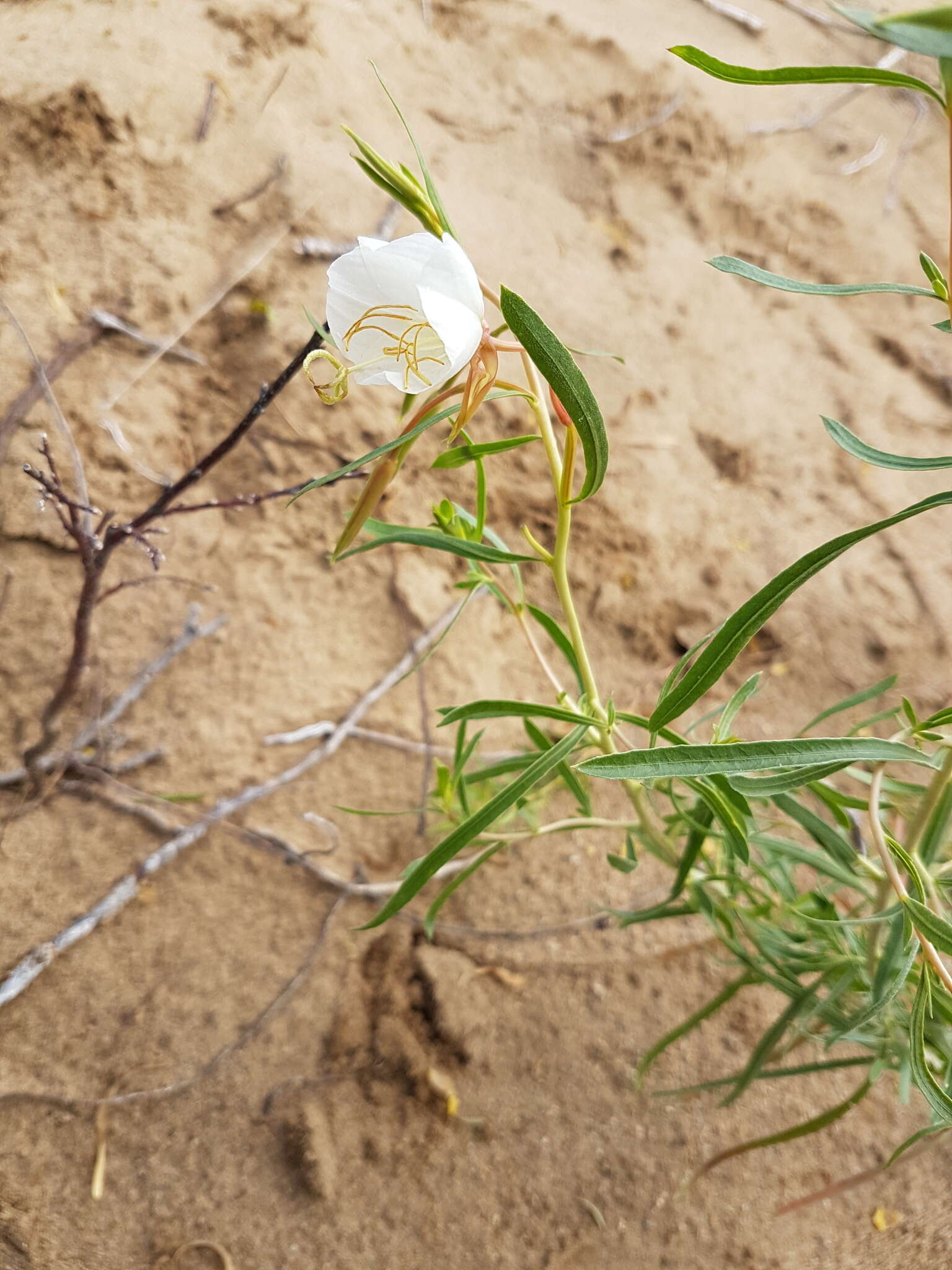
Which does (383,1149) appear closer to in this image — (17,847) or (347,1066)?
(347,1066)

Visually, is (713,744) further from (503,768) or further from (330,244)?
(330,244)

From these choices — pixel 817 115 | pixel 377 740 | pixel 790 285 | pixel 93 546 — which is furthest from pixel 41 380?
pixel 817 115

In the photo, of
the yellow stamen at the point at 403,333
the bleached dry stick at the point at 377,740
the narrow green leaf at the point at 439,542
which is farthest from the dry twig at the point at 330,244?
the yellow stamen at the point at 403,333

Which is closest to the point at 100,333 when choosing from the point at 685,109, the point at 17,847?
the point at 17,847

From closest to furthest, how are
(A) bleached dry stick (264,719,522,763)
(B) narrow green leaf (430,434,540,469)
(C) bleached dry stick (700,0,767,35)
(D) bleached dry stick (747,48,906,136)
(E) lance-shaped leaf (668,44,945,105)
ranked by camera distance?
(E) lance-shaped leaf (668,44,945,105), (B) narrow green leaf (430,434,540,469), (A) bleached dry stick (264,719,522,763), (D) bleached dry stick (747,48,906,136), (C) bleached dry stick (700,0,767,35)

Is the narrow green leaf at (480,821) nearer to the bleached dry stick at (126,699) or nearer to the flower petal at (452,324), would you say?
the flower petal at (452,324)

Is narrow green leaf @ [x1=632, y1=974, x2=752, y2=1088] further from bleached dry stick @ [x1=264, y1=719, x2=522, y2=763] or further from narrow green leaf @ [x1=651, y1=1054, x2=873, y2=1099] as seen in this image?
bleached dry stick @ [x1=264, y1=719, x2=522, y2=763]

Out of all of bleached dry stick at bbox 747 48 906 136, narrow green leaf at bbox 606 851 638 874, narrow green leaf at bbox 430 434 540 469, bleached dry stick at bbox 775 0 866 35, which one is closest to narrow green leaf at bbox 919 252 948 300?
narrow green leaf at bbox 430 434 540 469
